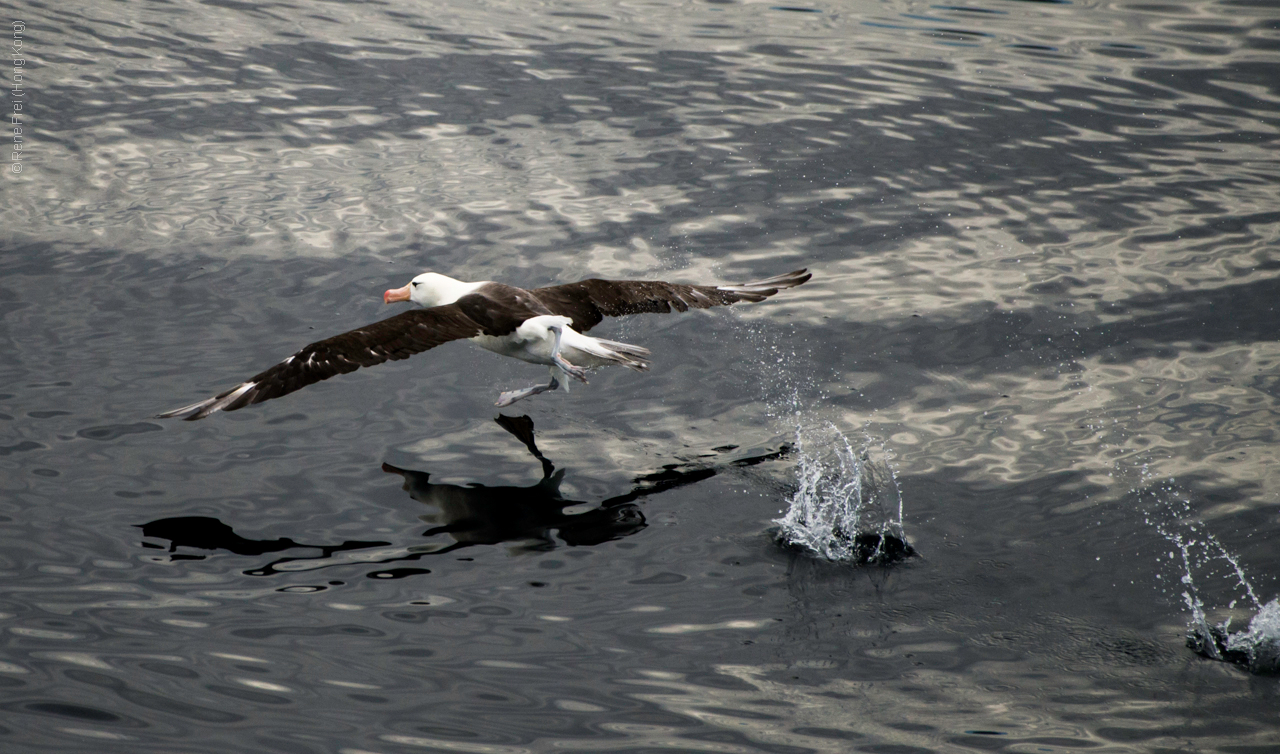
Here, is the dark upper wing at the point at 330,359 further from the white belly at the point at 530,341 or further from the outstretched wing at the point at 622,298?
the outstretched wing at the point at 622,298

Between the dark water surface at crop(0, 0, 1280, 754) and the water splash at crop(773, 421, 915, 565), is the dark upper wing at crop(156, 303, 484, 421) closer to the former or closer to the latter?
the dark water surface at crop(0, 0, 1280, 754)

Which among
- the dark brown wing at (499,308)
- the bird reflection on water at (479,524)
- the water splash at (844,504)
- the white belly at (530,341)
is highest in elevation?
the dark brown wing at (499,308)

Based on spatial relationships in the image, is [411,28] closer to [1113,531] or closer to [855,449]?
[855,449]

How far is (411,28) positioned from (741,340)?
34.7 feet

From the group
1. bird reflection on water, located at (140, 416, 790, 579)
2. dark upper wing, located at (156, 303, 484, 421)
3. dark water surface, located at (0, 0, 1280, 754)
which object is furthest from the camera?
dark upper wing, located at (156, 303, 484, 421)

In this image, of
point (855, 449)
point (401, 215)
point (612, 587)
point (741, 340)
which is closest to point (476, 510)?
point (612, 587)

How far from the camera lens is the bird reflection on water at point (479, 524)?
7410 millimetres

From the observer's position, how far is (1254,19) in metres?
19.6

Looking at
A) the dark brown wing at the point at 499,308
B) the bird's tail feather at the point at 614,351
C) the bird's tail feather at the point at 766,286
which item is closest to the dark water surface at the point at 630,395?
the bird's tail feather at the point at 766,286

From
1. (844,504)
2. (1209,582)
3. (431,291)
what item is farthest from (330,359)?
(1209,582)

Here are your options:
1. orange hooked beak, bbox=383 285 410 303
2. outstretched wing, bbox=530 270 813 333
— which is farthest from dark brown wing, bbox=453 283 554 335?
orange hooked beak, bbox=383 285 410 303

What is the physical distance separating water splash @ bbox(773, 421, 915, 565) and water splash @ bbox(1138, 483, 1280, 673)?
175 centimetres

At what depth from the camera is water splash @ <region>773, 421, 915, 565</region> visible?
7.55 meters

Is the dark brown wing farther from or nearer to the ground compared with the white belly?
farther from the ground
